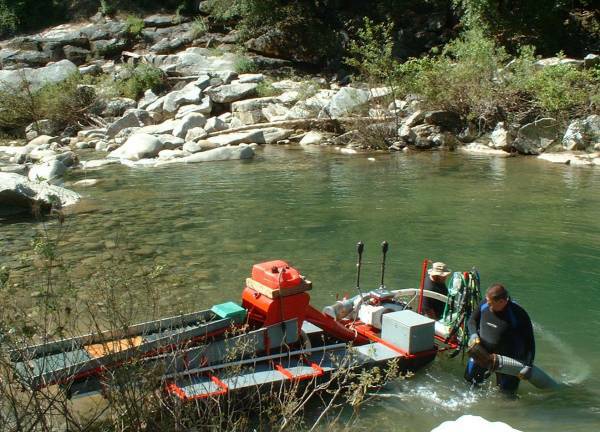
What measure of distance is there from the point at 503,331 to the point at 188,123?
1860cm

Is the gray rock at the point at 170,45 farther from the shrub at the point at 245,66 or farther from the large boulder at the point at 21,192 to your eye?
the large boulder at the point at 21,192

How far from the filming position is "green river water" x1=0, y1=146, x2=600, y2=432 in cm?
612

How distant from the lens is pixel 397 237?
35.8 feet

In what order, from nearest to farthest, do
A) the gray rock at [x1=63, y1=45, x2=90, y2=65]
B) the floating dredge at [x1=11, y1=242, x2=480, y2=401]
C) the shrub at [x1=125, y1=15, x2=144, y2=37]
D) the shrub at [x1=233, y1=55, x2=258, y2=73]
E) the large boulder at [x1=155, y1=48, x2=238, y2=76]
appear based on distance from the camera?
the floating dredge at [x1=11, y1=242, x2=480, y2=401], the shrub at [x1=233, y1=55, x2=258, y2=73], the large boulder at [x1=155, y1=48, x2=238, y2=76], the gray rock at [x1=63, y1=45, x2=90, y2=65], the shrub at [x1=125, y1=15, x2=144, y2=37]

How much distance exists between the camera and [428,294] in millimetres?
6934

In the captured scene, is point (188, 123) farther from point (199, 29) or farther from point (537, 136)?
point (199, 29)

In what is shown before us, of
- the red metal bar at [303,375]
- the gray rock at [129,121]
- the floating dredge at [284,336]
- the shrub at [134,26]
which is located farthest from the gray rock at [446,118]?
the shrub at [134,26]

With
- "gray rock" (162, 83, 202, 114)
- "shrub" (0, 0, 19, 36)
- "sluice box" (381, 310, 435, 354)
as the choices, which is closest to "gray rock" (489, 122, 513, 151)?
"gray rock" (162, 83, 202, 114)

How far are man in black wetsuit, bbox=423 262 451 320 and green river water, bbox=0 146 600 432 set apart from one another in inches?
23.4

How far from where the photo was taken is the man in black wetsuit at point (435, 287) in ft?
23.2

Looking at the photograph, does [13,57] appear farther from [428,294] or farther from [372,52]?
[428,294]

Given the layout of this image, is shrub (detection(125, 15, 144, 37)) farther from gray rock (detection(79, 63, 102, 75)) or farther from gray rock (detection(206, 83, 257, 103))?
gray rock (detection(206, 83, 257, 103))

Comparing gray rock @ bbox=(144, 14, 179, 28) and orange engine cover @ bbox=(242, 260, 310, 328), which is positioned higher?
gray rock @ bbox=(144, 14, 179, 28)

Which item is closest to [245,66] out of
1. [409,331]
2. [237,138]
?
[237,138]
